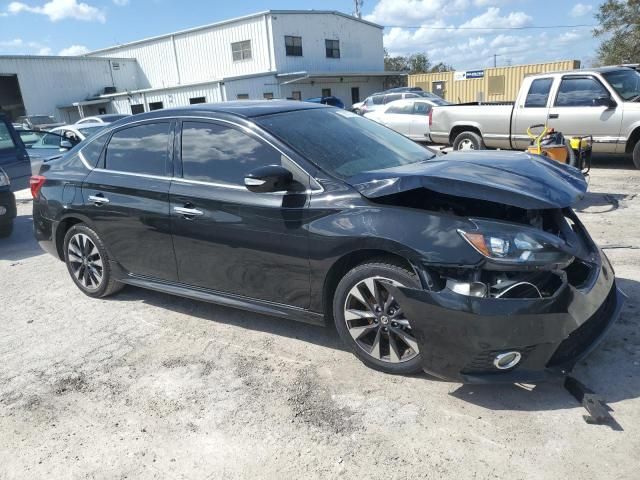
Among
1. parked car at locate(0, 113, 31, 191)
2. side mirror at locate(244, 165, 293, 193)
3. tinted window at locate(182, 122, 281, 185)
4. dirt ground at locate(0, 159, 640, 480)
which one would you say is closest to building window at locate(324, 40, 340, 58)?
parked car at locate(0, 113, 31, 191)

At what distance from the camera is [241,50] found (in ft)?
114

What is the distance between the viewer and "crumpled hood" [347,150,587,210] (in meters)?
2.88

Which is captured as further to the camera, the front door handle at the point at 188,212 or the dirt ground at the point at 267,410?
the front door handle at the point at 188,212

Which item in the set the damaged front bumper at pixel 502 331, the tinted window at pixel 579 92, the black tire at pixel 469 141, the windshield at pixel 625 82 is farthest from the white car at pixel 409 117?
the damaged front bumper at pixel 502 331

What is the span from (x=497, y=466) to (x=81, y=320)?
354 cm

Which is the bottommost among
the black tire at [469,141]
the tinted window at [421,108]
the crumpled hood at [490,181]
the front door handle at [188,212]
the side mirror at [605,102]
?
the black tire at [469,141]

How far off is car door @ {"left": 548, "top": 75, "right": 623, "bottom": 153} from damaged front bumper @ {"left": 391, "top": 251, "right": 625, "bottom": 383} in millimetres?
7561

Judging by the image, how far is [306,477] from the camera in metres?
2.50

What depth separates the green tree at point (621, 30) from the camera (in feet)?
103

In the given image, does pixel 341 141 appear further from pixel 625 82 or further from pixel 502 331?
pixel 625 82

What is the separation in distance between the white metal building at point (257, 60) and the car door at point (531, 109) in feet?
74.0

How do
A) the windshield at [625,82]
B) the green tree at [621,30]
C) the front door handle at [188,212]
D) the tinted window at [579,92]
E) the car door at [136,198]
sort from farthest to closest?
the green tree at [621,30]
the tinted window at [579,92]
the windshield at [625,82]
the car door at [136,198]
the front door handle at [188,212]

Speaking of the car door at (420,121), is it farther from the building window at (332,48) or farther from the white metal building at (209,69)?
the building window at (332,48)

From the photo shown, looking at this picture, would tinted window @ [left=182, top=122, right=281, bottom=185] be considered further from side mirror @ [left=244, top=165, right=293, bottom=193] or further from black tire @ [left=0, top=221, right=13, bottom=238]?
black tire @ [left=0, top=221, right=13, bottom=238]
